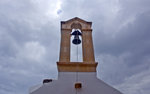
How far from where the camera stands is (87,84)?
16.5 feet

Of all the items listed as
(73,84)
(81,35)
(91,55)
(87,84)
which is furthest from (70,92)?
(81,35)

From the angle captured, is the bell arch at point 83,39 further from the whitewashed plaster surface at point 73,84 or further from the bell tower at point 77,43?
the whitewashed plaster surface at point 73,84

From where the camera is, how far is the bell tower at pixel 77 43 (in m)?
5.38

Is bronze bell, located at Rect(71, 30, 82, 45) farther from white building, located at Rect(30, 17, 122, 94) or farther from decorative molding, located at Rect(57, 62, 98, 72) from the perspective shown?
decorative molding, located at Rect(57, 62, 98, 72)

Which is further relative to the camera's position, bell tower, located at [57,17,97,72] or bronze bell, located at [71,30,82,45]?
bronze bell, located at [71,30,82,45]

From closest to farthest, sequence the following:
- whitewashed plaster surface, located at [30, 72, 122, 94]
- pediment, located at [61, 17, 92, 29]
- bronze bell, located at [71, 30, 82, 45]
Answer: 1. whitewashed plaster surface, located at [30, 72, 122, 94]
2. pediment, located at [61, 17, 92, 29]
3. bronze bell, located at [71, 30, 82, 45]

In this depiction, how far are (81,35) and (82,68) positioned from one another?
175 cm

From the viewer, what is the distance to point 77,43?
6.52 m

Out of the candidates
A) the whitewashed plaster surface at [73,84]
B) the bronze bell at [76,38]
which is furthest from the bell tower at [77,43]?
the whitewashed plaster surface at [73,84]

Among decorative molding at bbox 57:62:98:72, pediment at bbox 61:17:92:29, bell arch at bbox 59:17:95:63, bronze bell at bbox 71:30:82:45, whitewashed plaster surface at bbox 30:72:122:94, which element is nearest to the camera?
whitewashed plaster surface at bbox 30:72:122:94

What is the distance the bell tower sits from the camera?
538 cm

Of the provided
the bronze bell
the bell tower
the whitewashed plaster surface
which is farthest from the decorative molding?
the bronze bell

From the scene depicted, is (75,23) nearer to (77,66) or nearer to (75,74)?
(77,66)

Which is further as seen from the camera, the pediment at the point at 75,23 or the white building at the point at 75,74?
the pediment at the point at 75,23
